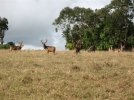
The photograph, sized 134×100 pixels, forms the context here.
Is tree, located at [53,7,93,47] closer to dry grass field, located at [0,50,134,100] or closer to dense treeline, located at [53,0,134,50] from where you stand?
dense treeline, located at [53,0,134,50]

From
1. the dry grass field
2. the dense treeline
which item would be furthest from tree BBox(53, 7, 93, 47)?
the dry grass field

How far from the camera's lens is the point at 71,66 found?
25.0 meters

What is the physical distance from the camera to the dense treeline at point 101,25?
83500 mm

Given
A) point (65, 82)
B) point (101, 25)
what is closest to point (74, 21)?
point (101, 25)

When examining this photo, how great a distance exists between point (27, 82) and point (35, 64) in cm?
608

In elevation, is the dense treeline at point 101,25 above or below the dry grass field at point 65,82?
above

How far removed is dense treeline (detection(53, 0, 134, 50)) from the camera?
83.5 metres

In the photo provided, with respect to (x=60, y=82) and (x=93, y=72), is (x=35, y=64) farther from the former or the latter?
(x=60, y=82)

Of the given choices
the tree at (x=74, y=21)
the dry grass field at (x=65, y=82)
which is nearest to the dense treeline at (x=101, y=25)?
the tree at (x=74, y=21)

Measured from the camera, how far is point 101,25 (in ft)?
297

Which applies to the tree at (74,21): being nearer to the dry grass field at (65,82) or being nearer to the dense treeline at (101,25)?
the dense treeline at (101,25)

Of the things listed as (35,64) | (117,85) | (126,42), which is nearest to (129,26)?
(126,42)

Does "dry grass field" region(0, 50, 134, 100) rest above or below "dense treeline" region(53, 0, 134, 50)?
below

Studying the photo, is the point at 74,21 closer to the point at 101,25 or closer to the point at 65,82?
the point at 101,25
